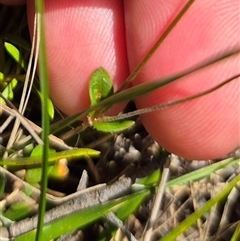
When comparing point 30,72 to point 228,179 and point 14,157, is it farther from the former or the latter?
point 228,179

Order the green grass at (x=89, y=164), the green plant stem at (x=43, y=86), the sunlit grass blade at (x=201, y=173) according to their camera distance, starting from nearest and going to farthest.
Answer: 1. the green plant stem at (x=43, y=86)
2. the green grass at (x=89, y=164)
3. the sunlit grass blade at (x=201, y=173)

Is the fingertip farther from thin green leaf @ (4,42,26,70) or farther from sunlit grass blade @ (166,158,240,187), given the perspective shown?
sunlit grass blade @ (166,158,240,187)

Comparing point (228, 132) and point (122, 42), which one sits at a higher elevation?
point (122, 42)

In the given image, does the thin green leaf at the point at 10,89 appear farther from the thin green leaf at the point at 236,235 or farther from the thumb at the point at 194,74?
the thin green leaf at the point at 236,235

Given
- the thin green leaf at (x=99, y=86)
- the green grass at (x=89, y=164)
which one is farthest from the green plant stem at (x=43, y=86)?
the thin green leaf at (x=99, y=86)

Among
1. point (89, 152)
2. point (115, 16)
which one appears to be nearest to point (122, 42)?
point (115, 16)

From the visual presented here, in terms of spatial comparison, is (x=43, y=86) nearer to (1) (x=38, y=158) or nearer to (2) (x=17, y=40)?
(1) (x=38, y=158)

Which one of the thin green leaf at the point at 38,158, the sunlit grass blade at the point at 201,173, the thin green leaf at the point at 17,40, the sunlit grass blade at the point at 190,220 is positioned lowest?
the sunlit grass blade at the point at 190,220

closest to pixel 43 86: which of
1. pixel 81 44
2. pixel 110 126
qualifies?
pixel 110 126
